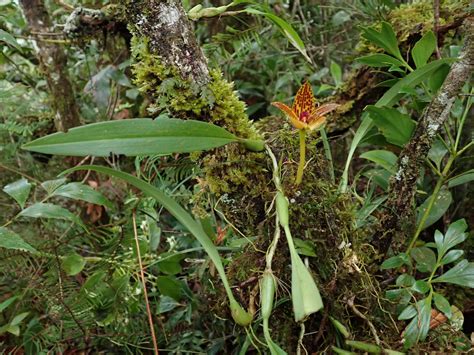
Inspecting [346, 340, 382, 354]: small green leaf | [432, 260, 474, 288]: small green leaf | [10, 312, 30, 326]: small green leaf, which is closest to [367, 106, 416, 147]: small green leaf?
[432, 260, 474, 288]: small green leaf

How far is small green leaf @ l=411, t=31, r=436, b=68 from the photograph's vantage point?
757 millimetres

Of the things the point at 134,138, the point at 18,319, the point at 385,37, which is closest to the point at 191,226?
the point at 134,138

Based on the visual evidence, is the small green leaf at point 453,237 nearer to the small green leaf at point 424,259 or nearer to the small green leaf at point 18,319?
the small green leaf at point 424,259

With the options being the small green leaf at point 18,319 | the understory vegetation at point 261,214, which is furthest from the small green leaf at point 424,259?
the small green leaf at point 18,319

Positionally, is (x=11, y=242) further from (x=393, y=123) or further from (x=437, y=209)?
(x=437, y=209)

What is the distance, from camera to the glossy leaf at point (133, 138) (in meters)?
0.55

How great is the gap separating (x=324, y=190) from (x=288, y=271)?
0.14 meters

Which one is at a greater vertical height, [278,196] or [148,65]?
[148,65]

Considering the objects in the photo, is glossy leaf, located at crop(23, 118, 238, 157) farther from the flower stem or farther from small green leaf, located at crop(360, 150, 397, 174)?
small green leaf, located at crop(360, 150, 397, 174)

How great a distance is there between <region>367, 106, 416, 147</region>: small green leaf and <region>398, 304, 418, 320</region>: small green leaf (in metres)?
0.27

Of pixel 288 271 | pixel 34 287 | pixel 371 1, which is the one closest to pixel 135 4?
pixel 288 271

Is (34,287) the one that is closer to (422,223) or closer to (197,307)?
(197,307)

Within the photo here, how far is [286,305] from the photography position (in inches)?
29.5

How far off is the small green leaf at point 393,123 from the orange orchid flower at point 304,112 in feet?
0.38
